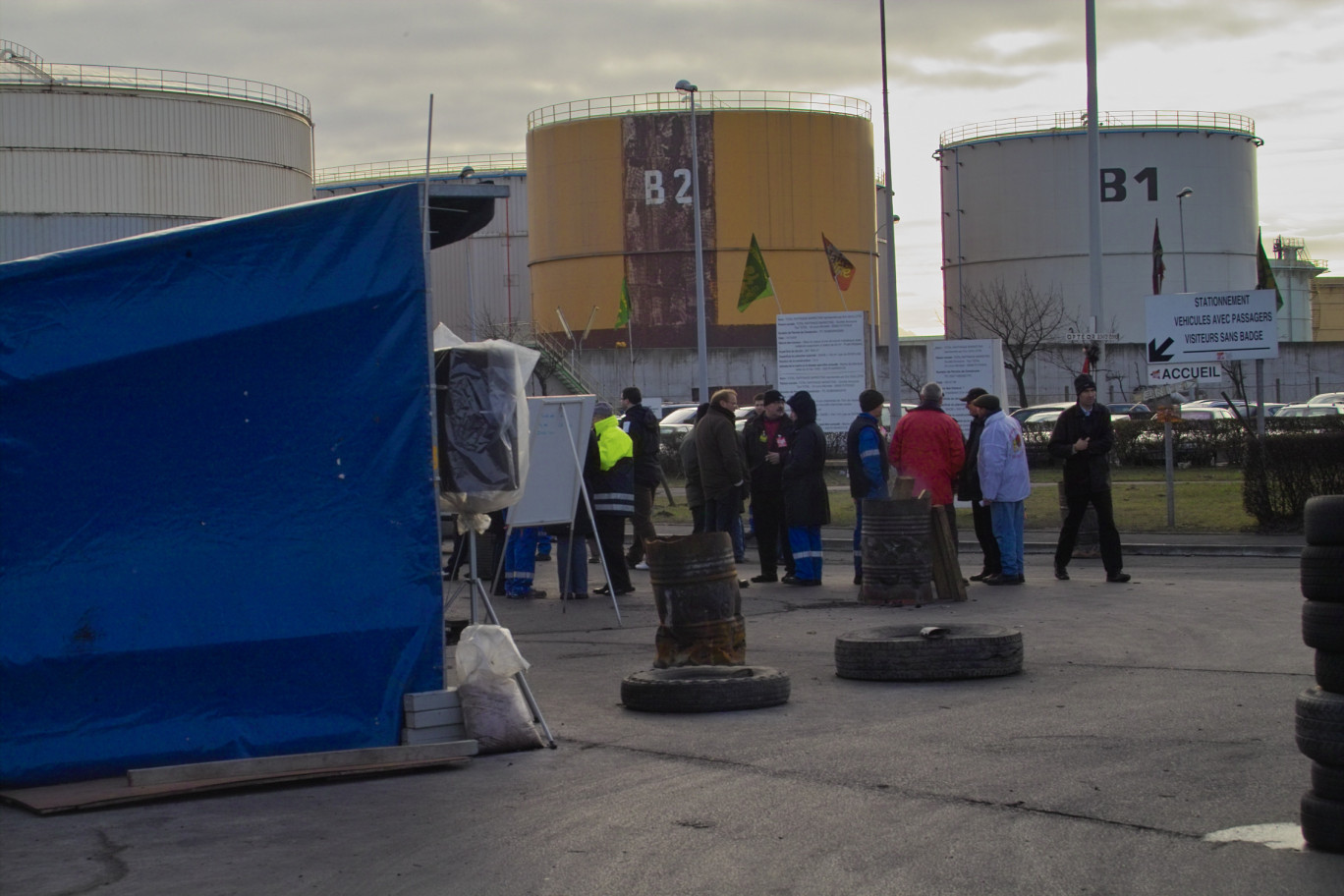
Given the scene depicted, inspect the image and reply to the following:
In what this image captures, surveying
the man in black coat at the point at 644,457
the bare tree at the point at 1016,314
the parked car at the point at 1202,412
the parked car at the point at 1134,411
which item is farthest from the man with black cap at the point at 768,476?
the bare tree at the point at 1016,314

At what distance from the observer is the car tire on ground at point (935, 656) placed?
9094 mm

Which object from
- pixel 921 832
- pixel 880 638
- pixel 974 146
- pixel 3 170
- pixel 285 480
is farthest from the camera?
pixel 974 146

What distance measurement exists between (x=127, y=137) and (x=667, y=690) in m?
53.4

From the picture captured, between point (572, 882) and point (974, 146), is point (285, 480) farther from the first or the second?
point (974, 146)

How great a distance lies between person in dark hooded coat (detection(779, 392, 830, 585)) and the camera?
49.9 feet

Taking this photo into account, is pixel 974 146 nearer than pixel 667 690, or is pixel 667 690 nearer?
pixel 667 690

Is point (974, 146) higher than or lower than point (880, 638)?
higher

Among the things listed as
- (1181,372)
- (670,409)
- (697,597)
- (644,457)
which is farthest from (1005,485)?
(670,409)

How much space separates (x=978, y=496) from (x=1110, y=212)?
55061mm

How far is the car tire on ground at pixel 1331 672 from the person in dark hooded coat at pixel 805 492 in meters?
9.86

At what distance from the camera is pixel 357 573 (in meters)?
7.36

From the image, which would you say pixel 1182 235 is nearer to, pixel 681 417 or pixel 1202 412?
pixel 1202 412

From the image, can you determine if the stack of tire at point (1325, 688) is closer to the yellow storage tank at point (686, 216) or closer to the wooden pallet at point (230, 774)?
the wooden pallet at point (230, 774)

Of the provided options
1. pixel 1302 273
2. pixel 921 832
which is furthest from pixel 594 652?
pixel 1302 273
